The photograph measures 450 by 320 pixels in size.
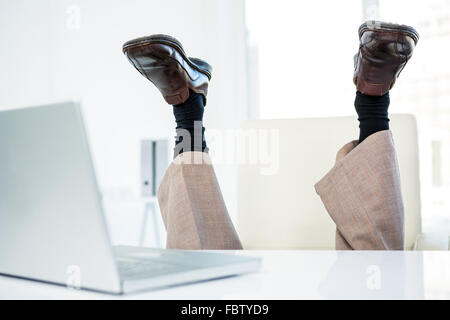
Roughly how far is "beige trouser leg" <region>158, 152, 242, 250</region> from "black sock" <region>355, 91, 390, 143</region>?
0.29 metres

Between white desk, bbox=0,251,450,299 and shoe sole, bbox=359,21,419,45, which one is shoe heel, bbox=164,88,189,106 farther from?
white desk, bbox=0,251,450,299

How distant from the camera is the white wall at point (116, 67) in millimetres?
3605

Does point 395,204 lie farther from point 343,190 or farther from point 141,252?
point 141,252

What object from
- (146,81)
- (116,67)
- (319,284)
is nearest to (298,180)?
(319,284)

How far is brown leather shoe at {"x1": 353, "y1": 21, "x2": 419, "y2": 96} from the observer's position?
87 cm

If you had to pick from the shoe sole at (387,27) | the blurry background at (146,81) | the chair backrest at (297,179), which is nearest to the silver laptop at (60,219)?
the shoe sole at (387,27)

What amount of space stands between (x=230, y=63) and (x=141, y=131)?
72cm

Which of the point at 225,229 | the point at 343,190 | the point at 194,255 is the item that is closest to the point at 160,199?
the point at 225,229

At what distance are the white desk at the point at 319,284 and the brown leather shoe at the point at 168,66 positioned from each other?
394mm

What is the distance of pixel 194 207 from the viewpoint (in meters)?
0.92

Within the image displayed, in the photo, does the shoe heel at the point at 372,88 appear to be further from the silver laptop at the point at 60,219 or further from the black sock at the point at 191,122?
the silver laptop at the point at 60,219

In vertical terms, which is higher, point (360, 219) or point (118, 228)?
point (360, 219)

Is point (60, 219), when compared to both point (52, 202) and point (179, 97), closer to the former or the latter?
point (52, 202)

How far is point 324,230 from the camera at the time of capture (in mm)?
1354
